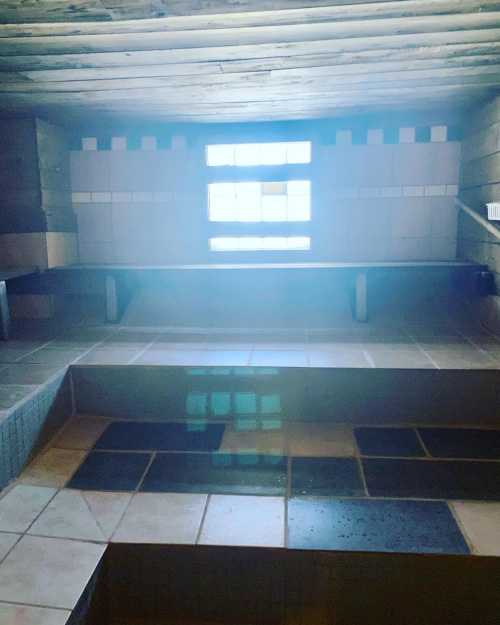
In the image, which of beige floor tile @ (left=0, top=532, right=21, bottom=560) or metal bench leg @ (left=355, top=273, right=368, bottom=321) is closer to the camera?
beige floor tile @ (left=0, top=532, right=21, bottom=560)

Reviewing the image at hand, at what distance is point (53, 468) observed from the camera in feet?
9.01

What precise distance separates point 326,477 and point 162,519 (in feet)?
2.87

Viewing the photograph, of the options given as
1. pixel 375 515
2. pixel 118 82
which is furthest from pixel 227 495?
pixel 118 82

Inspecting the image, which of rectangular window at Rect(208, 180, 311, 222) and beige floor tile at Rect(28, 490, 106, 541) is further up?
rectangular window at Rect(208, 180, 311, 222)

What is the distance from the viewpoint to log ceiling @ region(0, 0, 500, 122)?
2.59 m

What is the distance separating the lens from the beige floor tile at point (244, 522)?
2082mm

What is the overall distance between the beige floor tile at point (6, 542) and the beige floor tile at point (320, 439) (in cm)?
146

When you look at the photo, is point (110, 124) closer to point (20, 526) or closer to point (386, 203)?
point (386, 203)

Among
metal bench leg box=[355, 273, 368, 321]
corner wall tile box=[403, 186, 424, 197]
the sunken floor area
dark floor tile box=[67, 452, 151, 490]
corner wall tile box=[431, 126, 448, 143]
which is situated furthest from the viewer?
corner wall tile box=[403, 186, 424, 197]

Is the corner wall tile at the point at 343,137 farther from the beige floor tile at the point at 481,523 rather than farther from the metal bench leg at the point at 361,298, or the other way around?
the beige floor tile at the point at 481,523

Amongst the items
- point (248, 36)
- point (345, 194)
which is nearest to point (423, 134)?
point (345, 194)

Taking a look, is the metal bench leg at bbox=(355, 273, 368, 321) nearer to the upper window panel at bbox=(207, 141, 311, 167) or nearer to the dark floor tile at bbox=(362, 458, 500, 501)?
the upper window panel at bbox=(207, 141, 311, 167)

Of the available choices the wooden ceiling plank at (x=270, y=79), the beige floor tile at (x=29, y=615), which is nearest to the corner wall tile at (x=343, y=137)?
the wooden ceiling plank at (x=270, y=79)

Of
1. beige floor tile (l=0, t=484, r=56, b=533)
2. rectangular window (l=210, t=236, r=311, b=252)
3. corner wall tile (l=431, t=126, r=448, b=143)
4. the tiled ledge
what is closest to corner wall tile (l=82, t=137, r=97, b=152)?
the tiled ledge
